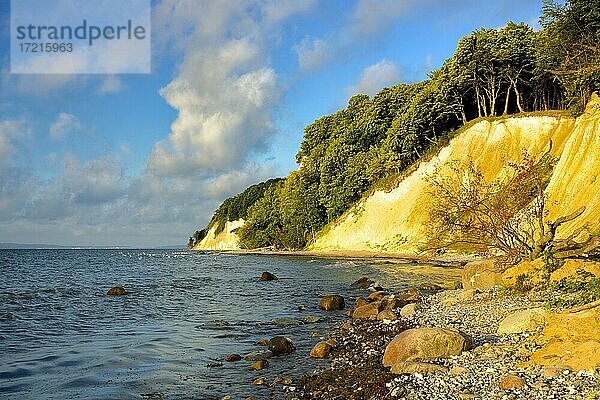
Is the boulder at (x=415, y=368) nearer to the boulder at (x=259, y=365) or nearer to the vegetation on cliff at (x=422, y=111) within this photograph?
the boulder at (x=259, y=365)

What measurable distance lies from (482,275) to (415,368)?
13116 millimetres

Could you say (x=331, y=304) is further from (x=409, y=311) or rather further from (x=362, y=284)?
(x=362, y=284)

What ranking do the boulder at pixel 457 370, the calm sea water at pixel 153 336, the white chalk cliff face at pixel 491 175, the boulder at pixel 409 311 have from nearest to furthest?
the boulder at pixel 457 370
the calm sea water at pixel 153 336
the boulder at pixel 409 311
the white chalk cliff face at pixel 491 175

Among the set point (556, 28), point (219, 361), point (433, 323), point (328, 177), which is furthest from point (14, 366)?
point (328, 177)

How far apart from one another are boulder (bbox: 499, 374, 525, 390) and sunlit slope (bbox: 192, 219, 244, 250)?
371 ft

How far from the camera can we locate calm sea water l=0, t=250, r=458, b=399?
12.1 meters

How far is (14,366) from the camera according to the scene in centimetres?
1386

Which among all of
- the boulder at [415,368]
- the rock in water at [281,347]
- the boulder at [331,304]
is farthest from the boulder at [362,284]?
the boulder at [415,368]

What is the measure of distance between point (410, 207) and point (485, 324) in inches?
1870

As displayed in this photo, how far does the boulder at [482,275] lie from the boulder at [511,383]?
13100mm

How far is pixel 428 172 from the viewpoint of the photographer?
6047 centimetres

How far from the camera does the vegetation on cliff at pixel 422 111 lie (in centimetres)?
3987

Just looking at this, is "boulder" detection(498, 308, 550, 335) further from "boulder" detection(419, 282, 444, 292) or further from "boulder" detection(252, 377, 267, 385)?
"boulder" detection(419, 282, 444, 292)

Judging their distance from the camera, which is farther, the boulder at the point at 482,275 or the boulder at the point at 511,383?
the boulder at the point at 482,275
